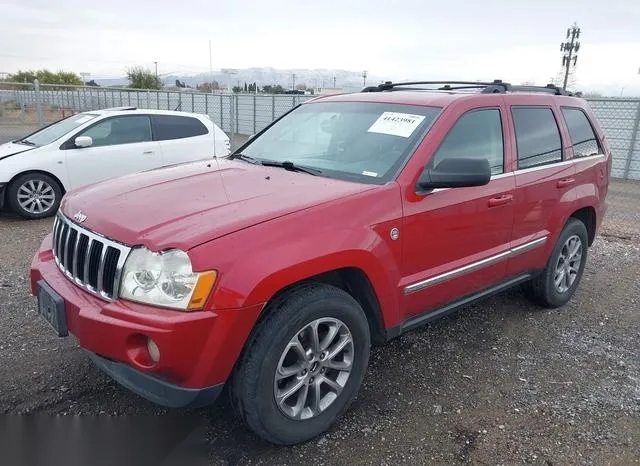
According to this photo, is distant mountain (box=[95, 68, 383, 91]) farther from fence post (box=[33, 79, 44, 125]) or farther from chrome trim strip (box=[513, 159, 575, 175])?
chrome trim strip (box=[513, 159, 575, 175])

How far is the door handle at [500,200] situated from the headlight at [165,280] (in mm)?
2064

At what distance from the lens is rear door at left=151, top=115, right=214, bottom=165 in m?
8.36

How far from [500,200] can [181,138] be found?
615 centimetres

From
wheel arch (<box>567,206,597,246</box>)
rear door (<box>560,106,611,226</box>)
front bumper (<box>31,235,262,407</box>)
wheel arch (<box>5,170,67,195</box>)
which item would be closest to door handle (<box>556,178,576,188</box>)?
rear door (<box>560,106,611,226</box>)

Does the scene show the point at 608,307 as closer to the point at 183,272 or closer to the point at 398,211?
the point at 398,211

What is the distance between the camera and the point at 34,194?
24.2 ft

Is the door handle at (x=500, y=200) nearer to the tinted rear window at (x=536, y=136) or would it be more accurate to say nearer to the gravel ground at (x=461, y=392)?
the tinted rear window at (x=536, y=136)

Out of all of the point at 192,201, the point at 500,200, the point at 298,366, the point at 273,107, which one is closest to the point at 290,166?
the point at 192,201

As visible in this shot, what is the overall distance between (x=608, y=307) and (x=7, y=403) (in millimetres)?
4712

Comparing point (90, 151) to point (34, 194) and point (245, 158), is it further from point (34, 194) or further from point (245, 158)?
point (245, 158)

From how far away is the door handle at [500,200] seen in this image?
356 cm

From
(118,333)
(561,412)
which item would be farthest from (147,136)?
(561,412)

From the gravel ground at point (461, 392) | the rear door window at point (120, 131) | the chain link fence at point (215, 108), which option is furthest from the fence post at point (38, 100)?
the gravel ground at point (461, 392)

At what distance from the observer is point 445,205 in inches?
128
